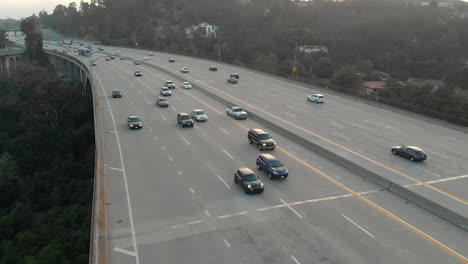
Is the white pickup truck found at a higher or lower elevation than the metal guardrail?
higher

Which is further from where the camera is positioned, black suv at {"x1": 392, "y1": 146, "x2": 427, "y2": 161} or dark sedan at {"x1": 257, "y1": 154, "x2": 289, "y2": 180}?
black suv at {"x1": 392, "y1": 146, "x2": 427, "y2": 161}

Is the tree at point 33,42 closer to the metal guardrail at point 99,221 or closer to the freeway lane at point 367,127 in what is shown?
the freeway lane at point 367,127

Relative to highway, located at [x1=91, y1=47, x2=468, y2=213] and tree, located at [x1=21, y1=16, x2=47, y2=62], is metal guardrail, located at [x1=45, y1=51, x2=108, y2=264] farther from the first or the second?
tree, located at [x1=21, y1=16, x2=47, y2=62]

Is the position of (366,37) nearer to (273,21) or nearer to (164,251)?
(273,21)

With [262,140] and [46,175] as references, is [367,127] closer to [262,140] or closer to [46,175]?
[262,140]

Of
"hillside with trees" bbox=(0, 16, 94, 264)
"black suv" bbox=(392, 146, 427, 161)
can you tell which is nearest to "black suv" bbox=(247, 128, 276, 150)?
"black suv" bbox=(392, 146, 427, 161)
